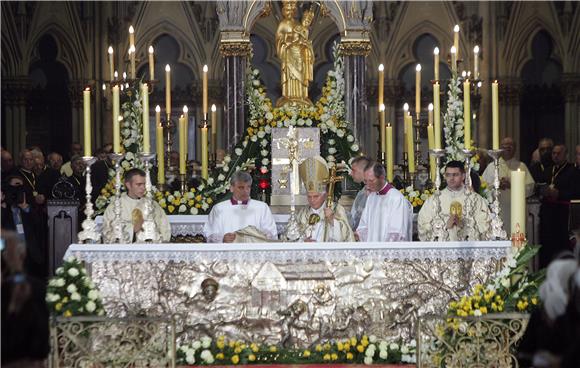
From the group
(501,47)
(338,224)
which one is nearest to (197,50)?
(501,47)

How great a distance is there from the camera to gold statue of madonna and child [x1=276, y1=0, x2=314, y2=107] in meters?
16.3

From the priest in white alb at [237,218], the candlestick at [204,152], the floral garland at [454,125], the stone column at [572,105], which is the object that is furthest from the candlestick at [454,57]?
the stone column at [572,105]

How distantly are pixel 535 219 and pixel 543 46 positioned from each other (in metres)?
9.97

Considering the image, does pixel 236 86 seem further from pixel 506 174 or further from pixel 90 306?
A: pixel 90 306

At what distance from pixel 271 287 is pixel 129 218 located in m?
1.73

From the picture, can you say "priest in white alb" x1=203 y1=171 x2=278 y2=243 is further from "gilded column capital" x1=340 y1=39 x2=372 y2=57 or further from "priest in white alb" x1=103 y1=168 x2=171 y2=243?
"gilded column capital" x1=340 y1=39 x2=372 y2=57

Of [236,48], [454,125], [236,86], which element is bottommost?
[454,125]

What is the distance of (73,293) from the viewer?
448 inches

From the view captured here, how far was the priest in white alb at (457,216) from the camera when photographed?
13.0 m

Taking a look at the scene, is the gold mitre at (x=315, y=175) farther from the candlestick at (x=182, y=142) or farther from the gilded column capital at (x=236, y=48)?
the gilded column capital at (x=236, y=48)

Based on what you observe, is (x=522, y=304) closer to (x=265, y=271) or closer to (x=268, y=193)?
(x=265, y=271)

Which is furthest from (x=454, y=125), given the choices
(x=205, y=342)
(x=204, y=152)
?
(x=205, y=342)

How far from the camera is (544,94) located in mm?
25922

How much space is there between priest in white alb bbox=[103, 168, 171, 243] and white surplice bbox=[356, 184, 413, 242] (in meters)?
1.89
